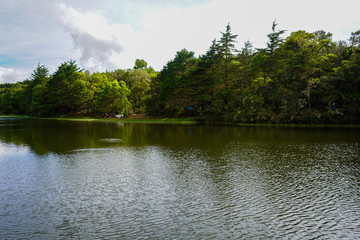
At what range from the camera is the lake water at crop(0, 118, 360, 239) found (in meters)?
8.50

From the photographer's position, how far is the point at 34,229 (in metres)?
8.49

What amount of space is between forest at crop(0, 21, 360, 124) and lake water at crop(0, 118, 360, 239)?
3010cm

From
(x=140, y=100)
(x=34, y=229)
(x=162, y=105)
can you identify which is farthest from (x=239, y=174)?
(x=140, y=100)

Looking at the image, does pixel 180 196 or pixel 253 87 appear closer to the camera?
pixel 180 196

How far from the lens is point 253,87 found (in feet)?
184

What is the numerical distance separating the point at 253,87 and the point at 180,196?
1901 inches

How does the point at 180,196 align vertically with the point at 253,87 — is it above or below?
below

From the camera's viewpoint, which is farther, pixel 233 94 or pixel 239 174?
pixel 233 94

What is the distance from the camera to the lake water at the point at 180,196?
27.9 feet

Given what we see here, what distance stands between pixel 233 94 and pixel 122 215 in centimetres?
5271

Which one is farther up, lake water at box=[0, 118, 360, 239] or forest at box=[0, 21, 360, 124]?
forest at box=[0, 21, 360, 124]

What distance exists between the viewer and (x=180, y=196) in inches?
458

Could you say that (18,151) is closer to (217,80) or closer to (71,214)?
(71,214)

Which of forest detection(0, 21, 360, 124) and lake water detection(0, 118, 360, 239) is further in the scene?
forest detection(0, 21, 360, 124)
